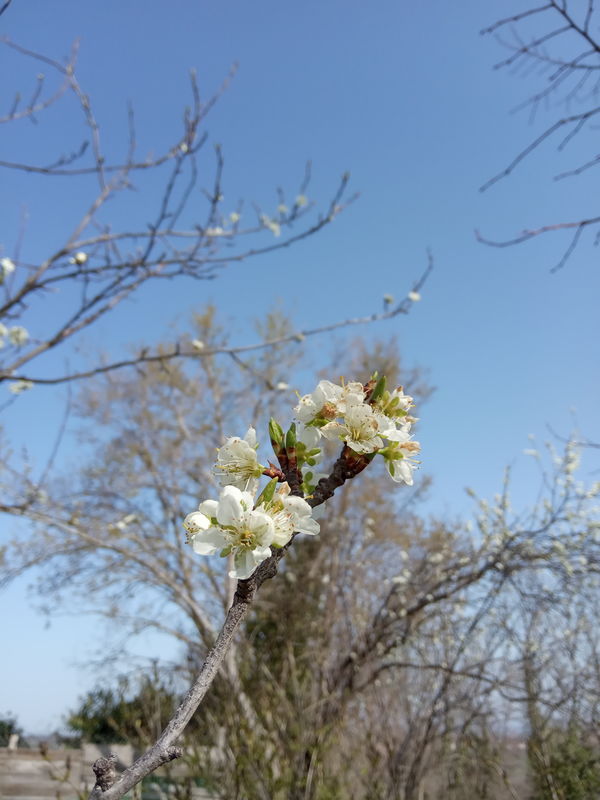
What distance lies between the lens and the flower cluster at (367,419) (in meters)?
0.83

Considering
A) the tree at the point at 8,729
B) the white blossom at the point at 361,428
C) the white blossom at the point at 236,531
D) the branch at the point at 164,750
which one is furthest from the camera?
the tree at the point at 8,729

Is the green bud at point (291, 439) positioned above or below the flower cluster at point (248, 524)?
above

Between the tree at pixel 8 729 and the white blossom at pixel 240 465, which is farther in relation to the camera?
the tree at pixel 8 729

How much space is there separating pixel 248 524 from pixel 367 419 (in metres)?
0.22

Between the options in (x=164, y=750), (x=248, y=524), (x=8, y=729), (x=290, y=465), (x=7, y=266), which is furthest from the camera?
(x=8, y=729)

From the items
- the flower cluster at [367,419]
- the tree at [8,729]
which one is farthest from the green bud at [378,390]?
the tree at [8,729]

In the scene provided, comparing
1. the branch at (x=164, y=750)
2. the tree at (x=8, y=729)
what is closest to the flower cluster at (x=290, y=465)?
the branch at (x=164, y=750)

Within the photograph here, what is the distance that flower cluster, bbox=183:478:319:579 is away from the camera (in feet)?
2.33

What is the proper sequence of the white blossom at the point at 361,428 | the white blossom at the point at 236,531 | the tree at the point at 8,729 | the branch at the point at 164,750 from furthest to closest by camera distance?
1. the tree at the point at 8,729
2. the white blossom at the point at 361,428
3. the white blossom at the point at 236,531
4. the branch at the point at 164,750

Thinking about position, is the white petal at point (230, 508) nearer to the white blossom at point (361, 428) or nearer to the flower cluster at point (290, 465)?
the flower cluster at point (290, 465)

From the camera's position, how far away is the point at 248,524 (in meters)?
0.72

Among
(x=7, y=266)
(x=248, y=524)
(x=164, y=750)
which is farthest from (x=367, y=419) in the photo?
(x=7, y=266)

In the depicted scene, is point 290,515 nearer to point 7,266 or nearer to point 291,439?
point 291,439

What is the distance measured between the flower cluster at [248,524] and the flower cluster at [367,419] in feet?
0.41
